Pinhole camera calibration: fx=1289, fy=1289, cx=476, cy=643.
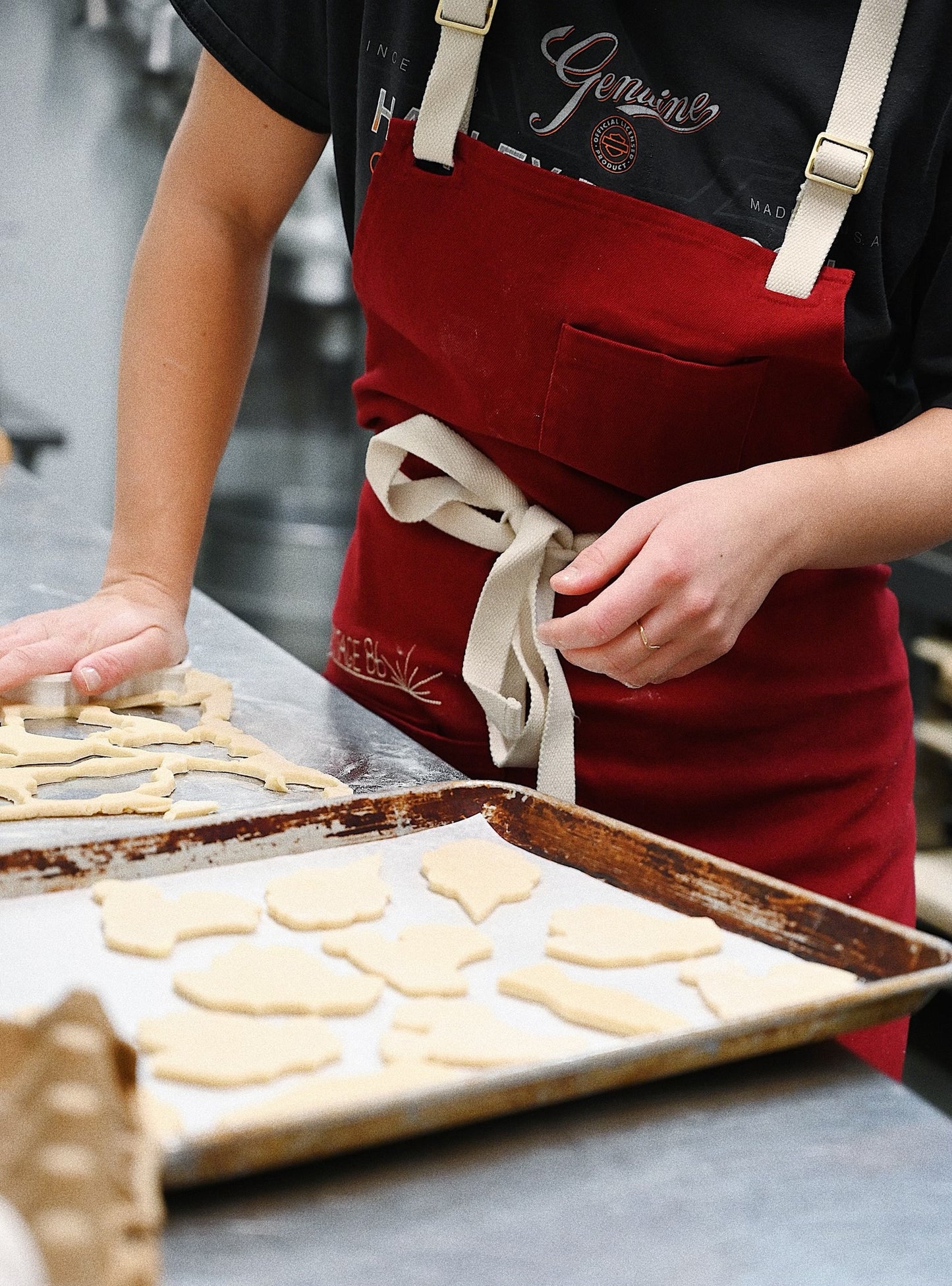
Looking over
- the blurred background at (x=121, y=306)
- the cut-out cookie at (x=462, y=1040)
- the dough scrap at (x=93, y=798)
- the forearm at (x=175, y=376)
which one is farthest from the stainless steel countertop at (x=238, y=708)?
the blurred background at (x=121, y=306)

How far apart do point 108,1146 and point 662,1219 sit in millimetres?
223

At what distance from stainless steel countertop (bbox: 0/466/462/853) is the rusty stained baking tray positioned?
19 mm

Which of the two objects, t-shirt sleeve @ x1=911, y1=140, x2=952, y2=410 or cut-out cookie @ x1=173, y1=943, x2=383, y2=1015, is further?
t-shirt sleeve @ x1=911, y1=140, x2=952, y2=410

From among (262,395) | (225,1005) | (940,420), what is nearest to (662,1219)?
(225,1005)

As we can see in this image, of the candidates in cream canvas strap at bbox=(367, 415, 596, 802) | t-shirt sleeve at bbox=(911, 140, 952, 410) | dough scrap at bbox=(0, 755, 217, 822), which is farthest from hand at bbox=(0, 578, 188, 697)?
t-shirt sleeve at bbox=(911, 140, 952, 410)

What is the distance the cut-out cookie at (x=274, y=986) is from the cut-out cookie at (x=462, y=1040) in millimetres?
26

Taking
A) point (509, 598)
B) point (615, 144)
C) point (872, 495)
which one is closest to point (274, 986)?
point (509, 598)

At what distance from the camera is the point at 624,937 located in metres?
0.74

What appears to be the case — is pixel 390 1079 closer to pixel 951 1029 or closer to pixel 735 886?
pixel 735 886

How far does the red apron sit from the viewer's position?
101 cm

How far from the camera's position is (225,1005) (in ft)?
2.08

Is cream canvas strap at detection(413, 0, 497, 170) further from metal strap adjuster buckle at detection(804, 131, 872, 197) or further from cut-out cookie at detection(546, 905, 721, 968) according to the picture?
cut-out cookie at detection(546, 905, 721, 968)

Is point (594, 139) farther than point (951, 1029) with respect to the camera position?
No

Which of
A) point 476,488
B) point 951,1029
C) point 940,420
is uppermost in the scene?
point 940,420
